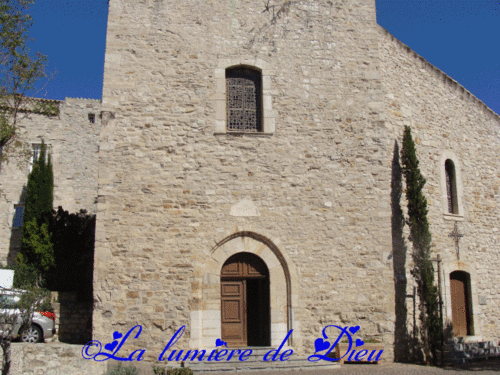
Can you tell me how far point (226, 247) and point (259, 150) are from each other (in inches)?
81.6

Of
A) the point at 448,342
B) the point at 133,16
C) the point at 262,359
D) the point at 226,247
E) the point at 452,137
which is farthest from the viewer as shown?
the point at 452,137

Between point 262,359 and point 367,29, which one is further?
point 367,29

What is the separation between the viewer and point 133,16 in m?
10.4

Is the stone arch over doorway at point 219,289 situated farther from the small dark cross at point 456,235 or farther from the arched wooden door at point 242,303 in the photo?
A: the small dark cross at point 456,235

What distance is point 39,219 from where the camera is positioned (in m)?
16.4

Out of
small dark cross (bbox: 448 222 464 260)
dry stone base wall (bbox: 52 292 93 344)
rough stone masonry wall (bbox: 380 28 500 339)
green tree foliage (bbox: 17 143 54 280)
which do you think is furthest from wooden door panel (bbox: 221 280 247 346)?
green tree foliage (bbox: 17 143 54 280)

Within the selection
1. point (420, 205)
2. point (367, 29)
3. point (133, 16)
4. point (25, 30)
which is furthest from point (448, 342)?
point (25, 30)

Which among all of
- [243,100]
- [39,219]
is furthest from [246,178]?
[39,219]

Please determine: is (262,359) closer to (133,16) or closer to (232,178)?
(232,178)

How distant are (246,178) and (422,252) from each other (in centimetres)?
442

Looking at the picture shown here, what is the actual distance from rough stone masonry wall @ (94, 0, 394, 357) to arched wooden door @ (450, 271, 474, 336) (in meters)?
3.19

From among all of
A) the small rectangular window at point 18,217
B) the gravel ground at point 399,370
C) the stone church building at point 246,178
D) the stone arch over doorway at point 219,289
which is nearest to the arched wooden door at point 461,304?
the gravel ground at point 399,370

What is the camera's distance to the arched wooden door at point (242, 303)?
960cm

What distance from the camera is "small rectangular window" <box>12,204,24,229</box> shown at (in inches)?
712
